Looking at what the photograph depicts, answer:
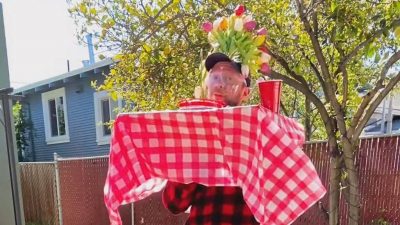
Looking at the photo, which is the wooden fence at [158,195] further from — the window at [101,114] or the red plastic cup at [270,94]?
the red plastic cup at [270,94]

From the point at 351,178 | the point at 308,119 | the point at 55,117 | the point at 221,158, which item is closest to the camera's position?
the point at 221,158

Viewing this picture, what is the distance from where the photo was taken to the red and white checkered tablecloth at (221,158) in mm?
1266

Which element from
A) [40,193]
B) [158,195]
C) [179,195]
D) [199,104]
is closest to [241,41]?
[199,104]

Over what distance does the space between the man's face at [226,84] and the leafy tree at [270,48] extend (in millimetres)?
1385

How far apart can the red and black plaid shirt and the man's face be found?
34cm

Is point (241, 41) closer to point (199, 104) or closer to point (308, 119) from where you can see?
point (199, 104)

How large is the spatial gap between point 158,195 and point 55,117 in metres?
8.80

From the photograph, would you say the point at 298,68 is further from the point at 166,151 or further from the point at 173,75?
the point at 166,151

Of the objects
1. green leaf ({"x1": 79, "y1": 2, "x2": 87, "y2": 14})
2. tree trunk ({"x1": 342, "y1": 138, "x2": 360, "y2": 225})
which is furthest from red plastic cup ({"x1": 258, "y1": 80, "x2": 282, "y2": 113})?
green leaf ({"x1": 79, "y1": 2, "x2": 87, "y2": 14})

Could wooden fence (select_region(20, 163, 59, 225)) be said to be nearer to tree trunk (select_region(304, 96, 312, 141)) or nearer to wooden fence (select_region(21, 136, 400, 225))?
wooden fence (select_region(21, 136, 400, 225))

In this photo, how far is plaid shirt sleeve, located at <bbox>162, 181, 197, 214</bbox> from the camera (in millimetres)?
1675

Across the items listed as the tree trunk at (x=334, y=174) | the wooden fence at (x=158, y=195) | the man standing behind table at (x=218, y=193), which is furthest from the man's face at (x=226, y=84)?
the wooden fence at (x=158, y=195)

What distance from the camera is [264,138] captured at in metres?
1.26

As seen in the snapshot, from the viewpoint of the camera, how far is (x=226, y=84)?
166 centimetres
